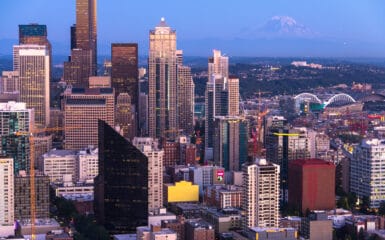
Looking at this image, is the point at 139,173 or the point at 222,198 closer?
the point at 139,173

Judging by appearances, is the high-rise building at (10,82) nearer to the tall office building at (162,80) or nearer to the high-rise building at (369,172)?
the tall office building at (162,80)

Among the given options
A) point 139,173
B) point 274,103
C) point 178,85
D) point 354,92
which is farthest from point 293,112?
point 139,173

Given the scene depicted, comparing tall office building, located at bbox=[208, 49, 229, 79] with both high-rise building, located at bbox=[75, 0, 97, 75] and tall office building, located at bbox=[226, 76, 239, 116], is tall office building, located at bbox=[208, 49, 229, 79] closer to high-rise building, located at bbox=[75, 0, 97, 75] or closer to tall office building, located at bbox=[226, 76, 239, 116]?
tall office building, located at bbox=[226, 76, 239, 116]

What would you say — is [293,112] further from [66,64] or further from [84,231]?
[84,231]

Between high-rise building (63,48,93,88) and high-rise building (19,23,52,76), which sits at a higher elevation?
high-rise building (19,23,52,76)

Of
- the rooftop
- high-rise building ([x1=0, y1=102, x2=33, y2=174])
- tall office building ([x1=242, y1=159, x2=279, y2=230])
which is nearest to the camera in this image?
tall office building ([x1=242, y1=159, x2=279, y2=230])

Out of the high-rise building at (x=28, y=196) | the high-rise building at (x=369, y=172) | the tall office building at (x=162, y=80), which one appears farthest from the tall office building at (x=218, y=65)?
the high-rise building at (x=28, y=196)

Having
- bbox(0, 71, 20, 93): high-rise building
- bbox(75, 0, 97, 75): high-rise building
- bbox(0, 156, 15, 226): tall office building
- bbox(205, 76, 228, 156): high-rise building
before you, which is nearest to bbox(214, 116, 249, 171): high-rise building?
bbox(205, 76, 228, 156): high-rise building
